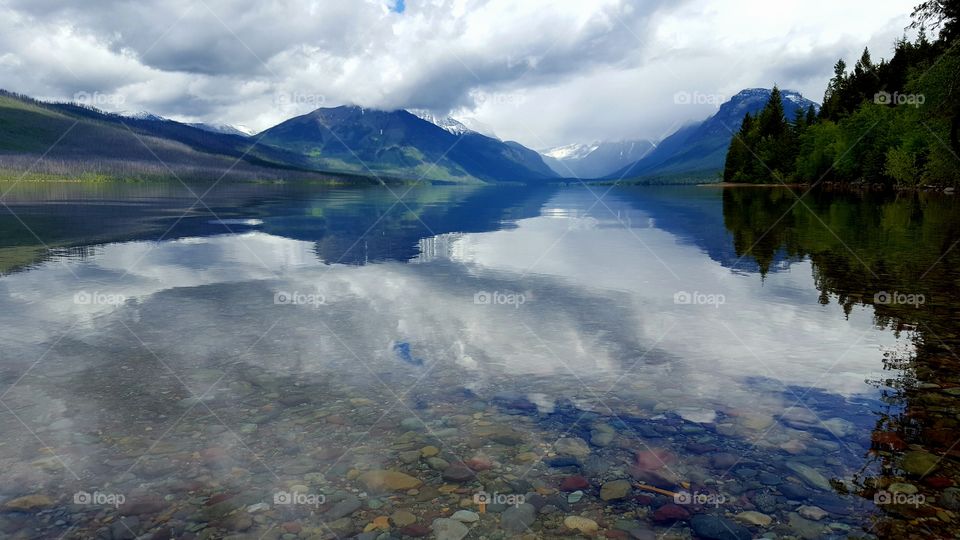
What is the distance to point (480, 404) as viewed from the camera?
9.65m

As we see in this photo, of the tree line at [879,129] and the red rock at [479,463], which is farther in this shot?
the tree line at [879,129]

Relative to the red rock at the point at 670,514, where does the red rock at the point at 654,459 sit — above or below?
above

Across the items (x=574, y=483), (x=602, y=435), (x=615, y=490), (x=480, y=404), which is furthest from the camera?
(x=480, y=404)

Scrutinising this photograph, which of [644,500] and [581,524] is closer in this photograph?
[581,524]

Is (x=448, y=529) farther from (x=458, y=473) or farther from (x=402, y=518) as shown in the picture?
(x=458, y=473)

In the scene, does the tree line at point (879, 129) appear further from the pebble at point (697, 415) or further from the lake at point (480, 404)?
the pebble at point (697, 415)

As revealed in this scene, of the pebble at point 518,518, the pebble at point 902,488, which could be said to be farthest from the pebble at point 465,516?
the pebble at point 902,488

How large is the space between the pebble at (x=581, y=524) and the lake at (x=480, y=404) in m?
0.03

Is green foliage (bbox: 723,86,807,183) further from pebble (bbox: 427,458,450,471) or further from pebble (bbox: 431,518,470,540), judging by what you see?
pebble (bbox: 431,518,470,540)

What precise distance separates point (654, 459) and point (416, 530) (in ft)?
11.5

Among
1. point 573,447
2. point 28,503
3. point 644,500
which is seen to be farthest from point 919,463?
point 28,503

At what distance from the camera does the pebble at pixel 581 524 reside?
616 cm

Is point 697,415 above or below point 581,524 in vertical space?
above

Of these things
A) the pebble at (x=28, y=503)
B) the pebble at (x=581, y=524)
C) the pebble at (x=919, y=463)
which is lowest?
the pebble at (x=581, y=524)
